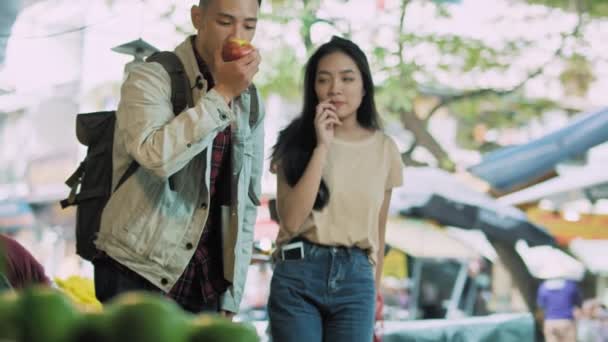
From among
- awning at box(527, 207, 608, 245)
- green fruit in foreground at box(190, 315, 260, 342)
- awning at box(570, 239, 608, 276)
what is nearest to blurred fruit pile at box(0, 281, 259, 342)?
green fruit in foreground at box(190, 315, 260, 342)

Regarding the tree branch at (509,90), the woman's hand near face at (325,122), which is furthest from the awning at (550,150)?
the woman's hand near face at (325,122)

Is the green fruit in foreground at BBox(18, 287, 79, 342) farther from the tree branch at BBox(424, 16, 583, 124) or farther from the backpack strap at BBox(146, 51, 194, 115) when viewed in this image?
the tree branch at BBox(424, 16, 583, 124)

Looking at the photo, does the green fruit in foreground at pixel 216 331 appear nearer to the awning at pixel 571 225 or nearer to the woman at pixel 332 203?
the woman at pixel 332 203

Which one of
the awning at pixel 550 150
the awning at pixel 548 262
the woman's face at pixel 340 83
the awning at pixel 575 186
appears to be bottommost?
the awning at pixel 548 262

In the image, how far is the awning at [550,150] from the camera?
7223 millimetres

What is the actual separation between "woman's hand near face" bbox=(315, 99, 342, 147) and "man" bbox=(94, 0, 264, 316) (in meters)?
0.60

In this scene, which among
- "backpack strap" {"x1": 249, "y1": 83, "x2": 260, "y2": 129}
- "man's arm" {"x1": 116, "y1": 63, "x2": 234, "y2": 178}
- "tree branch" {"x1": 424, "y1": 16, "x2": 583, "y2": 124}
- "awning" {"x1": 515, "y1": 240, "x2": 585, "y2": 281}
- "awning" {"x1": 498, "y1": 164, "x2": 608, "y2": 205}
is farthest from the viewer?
"awning" {"x1": 515, "y1": 240, "x2": 585, "y2": 281}

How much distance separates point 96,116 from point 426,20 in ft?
21.3

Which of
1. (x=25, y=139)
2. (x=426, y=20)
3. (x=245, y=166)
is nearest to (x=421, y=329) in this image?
(x=426, y=20)

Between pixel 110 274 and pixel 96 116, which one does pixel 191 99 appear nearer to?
pixel 96 116

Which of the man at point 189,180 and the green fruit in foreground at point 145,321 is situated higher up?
the green fruit in foreground at point 145,321

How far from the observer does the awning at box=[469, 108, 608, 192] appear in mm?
7223

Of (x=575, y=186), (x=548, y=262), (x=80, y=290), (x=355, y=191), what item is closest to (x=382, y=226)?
(x=355, y=191)

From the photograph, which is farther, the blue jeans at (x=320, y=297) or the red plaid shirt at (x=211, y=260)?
the blue jeans at (x=320, y=297)
